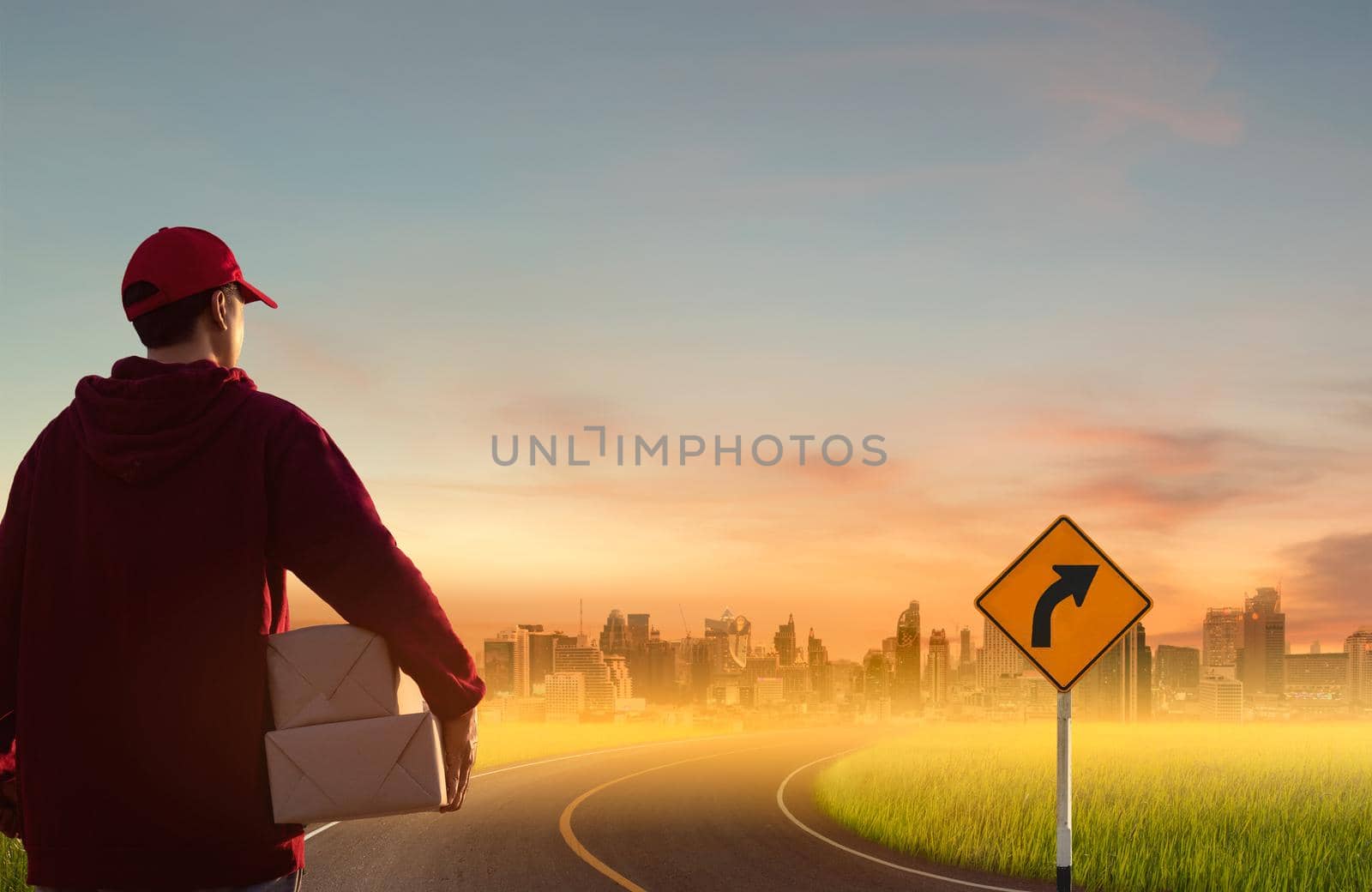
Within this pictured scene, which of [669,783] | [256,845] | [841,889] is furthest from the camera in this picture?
[669,783]

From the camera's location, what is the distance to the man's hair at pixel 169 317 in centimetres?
270

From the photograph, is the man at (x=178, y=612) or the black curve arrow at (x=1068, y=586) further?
the black curve arrow at (x=1068, y=586)

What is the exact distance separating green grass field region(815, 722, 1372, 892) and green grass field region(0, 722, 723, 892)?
8.56m

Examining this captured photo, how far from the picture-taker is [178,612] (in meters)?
2.51

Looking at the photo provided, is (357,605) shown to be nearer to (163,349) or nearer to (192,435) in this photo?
(192,435)

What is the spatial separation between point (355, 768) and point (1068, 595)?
27.0ft

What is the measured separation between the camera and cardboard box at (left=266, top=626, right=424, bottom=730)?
8.40 feet

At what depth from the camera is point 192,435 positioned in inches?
100

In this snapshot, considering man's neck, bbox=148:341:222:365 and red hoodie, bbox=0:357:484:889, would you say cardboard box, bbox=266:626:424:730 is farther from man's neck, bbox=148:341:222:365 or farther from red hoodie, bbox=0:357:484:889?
man's neck, bbox=148:341:222:365

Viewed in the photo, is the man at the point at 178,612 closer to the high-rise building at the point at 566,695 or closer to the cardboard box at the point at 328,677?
the cardboard box at the point at 328,677

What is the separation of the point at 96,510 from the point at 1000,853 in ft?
46.8

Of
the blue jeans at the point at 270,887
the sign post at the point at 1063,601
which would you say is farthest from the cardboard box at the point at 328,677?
the sign post at the point at 1063,601

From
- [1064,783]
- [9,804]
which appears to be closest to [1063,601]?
[1064,783]

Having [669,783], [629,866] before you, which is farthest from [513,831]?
[669,783]
